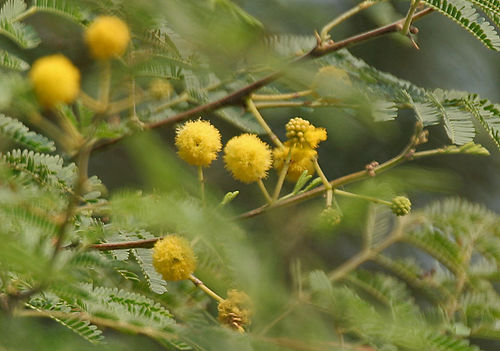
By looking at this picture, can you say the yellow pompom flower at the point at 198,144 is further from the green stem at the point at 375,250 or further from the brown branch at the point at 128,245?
the green stem at the point at 375,250

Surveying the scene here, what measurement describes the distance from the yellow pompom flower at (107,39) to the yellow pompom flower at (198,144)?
0.55 metres

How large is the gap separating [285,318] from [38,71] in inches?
14.6

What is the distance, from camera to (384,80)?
140cm

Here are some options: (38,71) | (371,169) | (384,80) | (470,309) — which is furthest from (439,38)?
(38,71)

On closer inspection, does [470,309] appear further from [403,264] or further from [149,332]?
[149,332]

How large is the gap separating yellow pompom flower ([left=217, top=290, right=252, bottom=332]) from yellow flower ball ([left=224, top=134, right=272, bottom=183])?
23cm

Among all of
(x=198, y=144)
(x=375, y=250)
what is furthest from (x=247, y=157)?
(x=375, y=250)

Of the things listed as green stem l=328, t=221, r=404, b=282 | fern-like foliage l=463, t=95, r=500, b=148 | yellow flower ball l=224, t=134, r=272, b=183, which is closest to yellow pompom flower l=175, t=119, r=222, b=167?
yellow flower ball l=224, t=134, r=272, b=183

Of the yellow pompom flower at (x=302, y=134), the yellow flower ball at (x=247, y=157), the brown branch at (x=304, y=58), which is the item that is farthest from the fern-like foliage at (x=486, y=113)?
the yellow flower ball at (x=247, y=157)

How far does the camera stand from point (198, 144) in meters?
1.15

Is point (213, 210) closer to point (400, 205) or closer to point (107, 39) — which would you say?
point (107, 39)

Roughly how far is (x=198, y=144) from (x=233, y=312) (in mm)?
311

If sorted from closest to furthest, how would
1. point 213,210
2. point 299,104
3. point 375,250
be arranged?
1. point 213,210
2. point 299,104
3. point 375,250

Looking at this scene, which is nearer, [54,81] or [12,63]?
[54,81]
